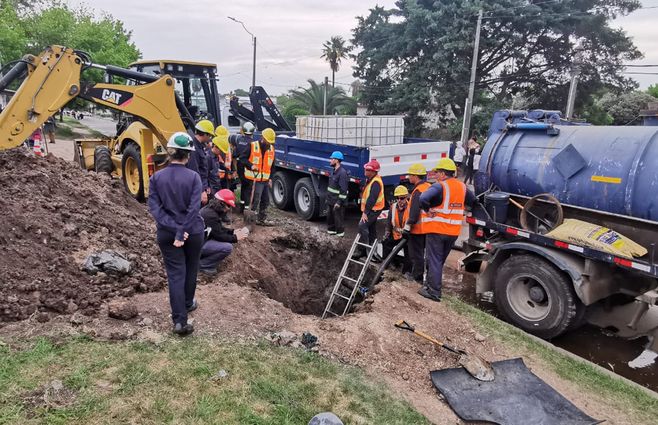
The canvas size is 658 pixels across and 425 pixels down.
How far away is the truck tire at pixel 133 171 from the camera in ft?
30.2

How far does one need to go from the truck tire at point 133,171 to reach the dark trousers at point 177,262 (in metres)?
5.43

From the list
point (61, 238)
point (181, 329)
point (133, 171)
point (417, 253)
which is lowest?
point (181, 329)

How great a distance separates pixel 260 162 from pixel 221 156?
30.5 inches

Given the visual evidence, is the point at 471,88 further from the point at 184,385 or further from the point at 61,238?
the point at 184,385

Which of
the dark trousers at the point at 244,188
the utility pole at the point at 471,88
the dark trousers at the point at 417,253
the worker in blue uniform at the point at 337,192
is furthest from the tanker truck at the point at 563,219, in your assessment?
the utility pole at the point at 471,88

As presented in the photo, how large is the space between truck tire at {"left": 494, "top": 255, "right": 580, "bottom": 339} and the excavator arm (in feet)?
19.5

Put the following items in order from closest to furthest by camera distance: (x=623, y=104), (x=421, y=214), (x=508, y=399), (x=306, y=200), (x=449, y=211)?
(x=508, y=399) < (x=449, y=211) < (x=421, y=214) < (x=306, y=200) < (x=623, y=104)

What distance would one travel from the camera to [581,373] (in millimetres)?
4711

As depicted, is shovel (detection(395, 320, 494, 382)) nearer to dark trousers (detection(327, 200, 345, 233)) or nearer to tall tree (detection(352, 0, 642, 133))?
dark trousers (detection(327, 200, 345, 233))

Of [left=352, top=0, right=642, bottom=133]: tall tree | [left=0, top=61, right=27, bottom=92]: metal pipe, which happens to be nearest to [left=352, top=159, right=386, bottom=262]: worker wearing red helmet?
[left=0, top=61, right=27, bottom=92]: metal pipe

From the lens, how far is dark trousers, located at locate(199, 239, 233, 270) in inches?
236

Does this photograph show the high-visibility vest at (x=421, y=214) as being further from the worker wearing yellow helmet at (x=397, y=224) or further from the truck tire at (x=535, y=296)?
the truck tire at (x=535, y=296)

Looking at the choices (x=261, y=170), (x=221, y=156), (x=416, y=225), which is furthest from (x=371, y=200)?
(x=221, y=156)

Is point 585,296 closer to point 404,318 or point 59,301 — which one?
point 404,318
